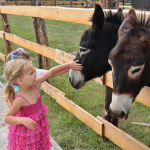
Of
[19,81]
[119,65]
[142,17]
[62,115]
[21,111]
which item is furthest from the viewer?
[62,115]

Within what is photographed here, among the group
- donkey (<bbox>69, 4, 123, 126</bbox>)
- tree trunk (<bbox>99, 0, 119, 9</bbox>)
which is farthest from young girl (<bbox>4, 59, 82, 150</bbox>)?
tree trunk (<bbox>99, 0, 119, 9</bbox>)

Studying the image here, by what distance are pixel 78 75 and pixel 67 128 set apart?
1.38 metres

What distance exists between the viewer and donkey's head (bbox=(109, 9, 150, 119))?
1493 mm

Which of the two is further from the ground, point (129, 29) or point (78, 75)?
point (129, 29)

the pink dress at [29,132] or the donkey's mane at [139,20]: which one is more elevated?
the donkey's mane at [139,20]

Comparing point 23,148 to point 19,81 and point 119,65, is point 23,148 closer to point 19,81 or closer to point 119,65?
point 19,81

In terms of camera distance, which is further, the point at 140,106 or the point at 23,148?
the point at 140,106

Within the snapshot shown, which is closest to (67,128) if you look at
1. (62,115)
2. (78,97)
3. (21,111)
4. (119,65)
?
(62,115)

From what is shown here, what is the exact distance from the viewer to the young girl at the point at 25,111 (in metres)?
1.86

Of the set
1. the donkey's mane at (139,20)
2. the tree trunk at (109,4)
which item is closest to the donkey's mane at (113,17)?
the tree trunk at (109,4)

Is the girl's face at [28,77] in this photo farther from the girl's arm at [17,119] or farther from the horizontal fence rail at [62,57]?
the horizontal fence rail at [62,57]

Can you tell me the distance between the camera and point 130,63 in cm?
149

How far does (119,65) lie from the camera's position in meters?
1.54

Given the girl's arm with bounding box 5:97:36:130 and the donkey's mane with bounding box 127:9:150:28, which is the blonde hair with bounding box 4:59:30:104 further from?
the donkey's mane with bounding box 127:9:150:28
